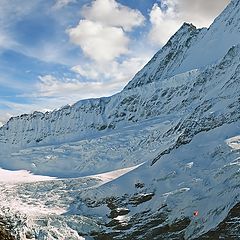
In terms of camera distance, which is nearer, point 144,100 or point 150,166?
point 150,166

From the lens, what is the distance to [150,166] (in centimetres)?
9269

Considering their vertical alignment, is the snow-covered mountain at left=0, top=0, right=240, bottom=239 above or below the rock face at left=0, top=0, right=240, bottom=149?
below

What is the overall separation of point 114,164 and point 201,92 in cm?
4025

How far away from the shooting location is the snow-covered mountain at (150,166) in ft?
214

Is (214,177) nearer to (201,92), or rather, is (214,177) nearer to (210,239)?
(210,239)

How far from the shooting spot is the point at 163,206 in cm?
7062

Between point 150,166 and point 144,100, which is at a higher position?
point 144,100

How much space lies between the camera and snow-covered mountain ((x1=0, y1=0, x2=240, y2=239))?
65.1 meters

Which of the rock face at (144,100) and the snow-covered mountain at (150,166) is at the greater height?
the rock face at (144,100)

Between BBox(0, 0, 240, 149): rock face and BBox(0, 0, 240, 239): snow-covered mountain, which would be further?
BBox(0, 0, 240, 149): rock face

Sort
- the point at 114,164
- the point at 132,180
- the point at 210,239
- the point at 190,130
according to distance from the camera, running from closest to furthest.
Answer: the point at 210,239, the point at 132,180, the point at 190,130, the point at 114,164

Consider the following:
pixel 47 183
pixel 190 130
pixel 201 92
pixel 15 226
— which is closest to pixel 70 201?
pixel 47 183

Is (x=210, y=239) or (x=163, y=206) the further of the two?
(x=163, y=206)

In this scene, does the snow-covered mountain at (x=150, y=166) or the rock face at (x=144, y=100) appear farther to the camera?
the rock face at (x=144, y=100)
